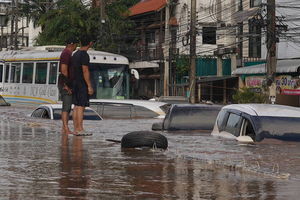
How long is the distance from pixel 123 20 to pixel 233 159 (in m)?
54.9

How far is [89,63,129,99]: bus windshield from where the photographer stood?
34906 mm

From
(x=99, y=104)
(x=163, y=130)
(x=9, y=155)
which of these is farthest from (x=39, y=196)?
(x=99, y=104)

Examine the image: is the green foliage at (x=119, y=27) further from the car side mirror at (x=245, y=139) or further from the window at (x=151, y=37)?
the car side mirror at (x=245, y=139)

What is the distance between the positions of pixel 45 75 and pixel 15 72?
389 cm

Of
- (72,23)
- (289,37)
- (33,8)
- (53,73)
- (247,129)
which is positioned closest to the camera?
(247,129)

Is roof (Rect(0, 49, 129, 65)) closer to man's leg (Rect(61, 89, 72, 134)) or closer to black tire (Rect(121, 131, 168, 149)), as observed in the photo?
man's leg (Rect(61, 89, 72, 134))

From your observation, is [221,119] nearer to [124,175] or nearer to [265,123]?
[265,123]

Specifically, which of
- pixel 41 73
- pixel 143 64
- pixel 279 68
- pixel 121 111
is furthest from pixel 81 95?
pixel 143 64

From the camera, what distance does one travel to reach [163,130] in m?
16.5

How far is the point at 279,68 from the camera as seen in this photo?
43.1m

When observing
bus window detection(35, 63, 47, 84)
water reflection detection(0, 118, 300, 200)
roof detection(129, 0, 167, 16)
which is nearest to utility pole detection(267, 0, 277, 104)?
bus window detection(35, 63, 47, 84)

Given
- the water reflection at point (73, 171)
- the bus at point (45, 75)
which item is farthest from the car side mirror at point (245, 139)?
the bus at point (45, 75)

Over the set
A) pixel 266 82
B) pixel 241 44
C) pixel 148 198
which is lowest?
pixel 148 198

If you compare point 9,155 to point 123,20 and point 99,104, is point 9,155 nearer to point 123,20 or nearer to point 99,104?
point 99,104
